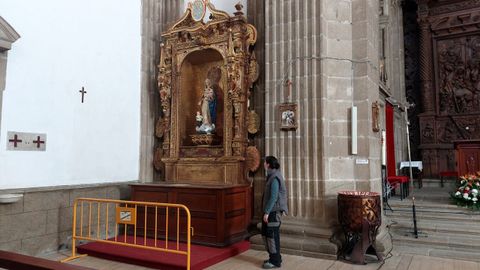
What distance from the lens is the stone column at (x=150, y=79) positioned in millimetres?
7508

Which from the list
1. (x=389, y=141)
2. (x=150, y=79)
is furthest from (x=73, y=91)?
(x=389, y=141)

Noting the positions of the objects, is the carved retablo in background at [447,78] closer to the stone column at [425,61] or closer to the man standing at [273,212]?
the stone column at [425,61]

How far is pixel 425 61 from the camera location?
12.2 meters

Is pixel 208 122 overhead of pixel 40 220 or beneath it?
overhead

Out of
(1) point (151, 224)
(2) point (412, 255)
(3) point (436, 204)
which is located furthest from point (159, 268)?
(3) point (436, 204)

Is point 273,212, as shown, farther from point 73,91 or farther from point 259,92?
point 73,91

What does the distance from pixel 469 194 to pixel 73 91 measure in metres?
7.07

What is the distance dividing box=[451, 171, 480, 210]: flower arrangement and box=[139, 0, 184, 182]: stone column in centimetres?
564

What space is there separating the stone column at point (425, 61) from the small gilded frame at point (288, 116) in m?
7.81

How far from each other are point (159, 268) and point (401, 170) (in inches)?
352

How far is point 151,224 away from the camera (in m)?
6.38

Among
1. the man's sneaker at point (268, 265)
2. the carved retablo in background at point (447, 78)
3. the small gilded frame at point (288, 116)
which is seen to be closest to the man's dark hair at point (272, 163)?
the small gilded frame at point (288, 116)

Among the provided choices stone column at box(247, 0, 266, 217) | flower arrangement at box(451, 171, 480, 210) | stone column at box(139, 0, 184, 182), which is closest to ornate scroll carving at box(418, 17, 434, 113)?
flower arrangement at box(451, 171, 480, 210)

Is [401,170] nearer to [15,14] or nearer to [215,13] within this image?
[215,13]
